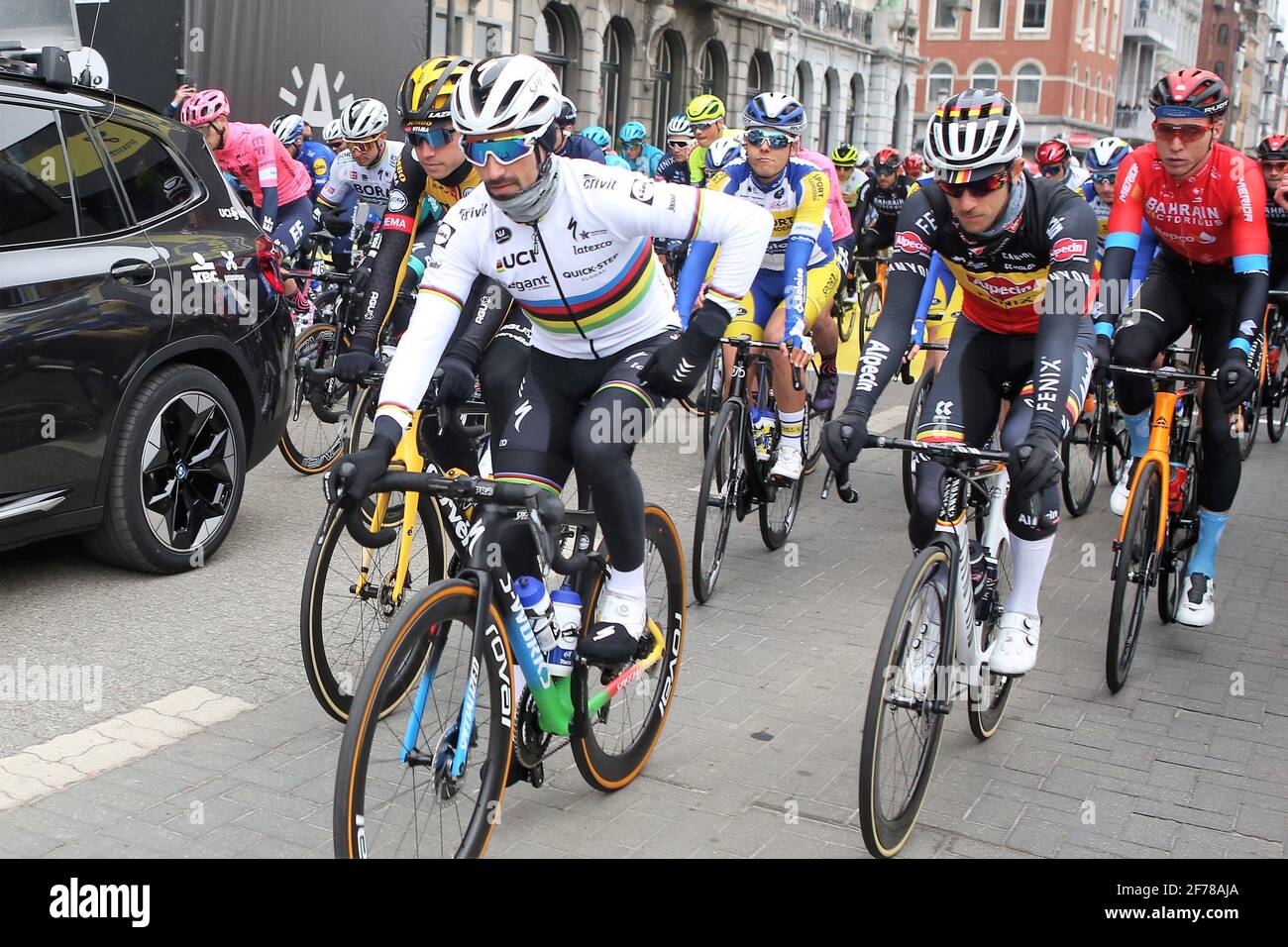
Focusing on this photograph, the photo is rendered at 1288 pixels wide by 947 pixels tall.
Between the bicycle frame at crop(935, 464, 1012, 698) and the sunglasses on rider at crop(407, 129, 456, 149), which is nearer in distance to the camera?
the bicycle frame at crop(935, 464, 1012, 698)

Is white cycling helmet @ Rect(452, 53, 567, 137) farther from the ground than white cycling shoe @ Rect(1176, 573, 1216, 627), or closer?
farther from the ground

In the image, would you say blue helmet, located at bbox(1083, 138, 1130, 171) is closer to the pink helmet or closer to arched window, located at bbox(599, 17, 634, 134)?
the pink helmet

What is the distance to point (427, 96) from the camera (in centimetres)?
531

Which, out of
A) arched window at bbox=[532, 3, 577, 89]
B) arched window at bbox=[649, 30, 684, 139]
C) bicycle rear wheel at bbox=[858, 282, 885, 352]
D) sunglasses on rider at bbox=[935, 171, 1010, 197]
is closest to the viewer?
sunglasses on rider at bbox=[935, 171, 1010, 197]

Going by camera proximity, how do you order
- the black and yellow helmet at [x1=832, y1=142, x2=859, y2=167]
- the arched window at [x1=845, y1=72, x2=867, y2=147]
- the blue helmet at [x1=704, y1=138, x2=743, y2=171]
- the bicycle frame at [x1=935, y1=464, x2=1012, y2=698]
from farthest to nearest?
the arched window at [x1=845, y1=72, x2=867, y2=147] → the black and yellow helmet at [x1=832, y1=142, x2=859, y2=167] → the blue helmet at [x1=704, y1=138, x2=743, y2=171] → the bicycle frame at [x1=935, y1=464, x2=1012, y2=698]

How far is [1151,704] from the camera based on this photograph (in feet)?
18.3

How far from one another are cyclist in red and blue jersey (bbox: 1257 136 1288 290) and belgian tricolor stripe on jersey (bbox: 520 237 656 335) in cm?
591

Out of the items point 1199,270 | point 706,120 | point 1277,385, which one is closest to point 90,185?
point 1199,270

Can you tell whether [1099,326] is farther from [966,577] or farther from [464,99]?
[464,99]

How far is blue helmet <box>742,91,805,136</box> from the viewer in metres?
7.61

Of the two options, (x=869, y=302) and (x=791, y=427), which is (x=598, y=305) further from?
(x=869, y=302)

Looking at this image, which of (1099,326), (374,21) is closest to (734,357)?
(1099,326)

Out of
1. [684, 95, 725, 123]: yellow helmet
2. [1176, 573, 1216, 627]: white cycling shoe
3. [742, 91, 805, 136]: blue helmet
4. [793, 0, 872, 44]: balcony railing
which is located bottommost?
[1176, 573, 1216, 627]: white cycling shoe

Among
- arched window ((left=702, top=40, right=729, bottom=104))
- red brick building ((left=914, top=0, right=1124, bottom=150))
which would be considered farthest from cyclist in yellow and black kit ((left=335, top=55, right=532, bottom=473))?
red brick building ((left=914, top=0, right=1124, bottom=150))
